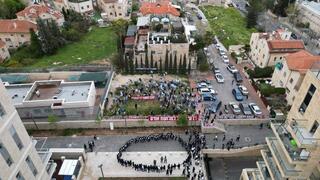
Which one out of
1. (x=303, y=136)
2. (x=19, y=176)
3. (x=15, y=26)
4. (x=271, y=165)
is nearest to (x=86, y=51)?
(x=15, y=26)

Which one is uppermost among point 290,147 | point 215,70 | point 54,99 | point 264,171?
point 290,147

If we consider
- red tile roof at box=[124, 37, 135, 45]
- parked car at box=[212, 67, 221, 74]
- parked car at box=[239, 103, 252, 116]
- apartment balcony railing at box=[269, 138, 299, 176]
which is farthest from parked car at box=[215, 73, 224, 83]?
apartment balcony railing at box=[269, 138, 299, 176]

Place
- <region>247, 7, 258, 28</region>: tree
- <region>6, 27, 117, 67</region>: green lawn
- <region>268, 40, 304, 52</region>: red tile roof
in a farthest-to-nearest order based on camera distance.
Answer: <region>247, 7, 258, 28</region>: tree
<region>6, 27, 117, 67</region>: green lawn
<region>268, 40, 304, 52</region>: red tile roof

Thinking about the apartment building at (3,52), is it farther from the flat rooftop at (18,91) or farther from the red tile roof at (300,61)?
the red tile roof at (300,61)

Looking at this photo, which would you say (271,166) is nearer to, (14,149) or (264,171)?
(264,171)

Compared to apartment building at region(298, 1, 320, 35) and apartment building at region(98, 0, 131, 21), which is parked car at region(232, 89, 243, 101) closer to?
apartment building at region(298, 1, 320, 35)

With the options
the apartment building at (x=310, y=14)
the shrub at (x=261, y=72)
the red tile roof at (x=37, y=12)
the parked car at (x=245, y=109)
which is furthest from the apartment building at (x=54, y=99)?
the apartment building at (x=310, y=14)

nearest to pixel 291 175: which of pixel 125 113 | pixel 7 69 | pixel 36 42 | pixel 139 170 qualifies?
pixel 139 170
